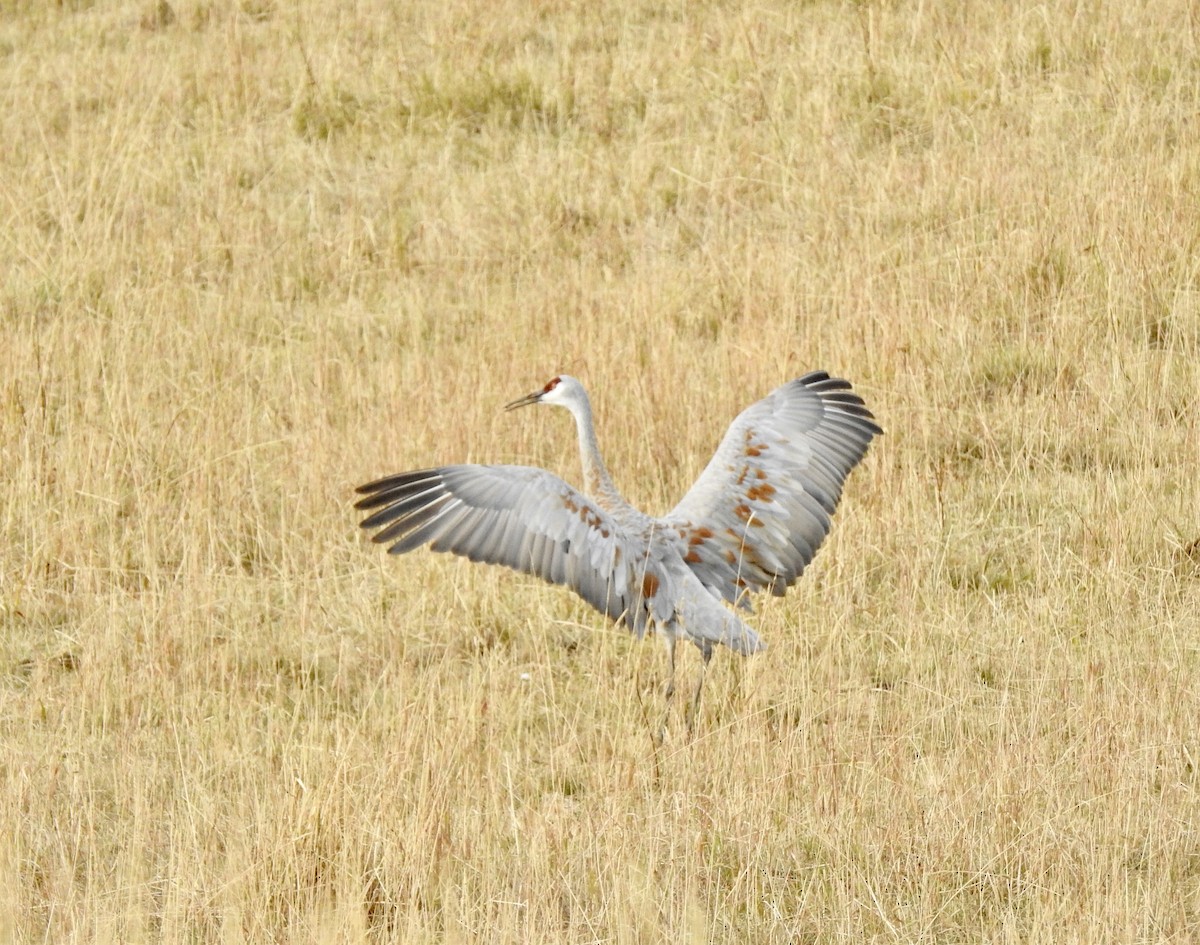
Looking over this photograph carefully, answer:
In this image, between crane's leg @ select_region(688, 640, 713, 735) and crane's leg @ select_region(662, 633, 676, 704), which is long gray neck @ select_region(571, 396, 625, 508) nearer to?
crane's leg @ select_region(662, 633, 676, 704)

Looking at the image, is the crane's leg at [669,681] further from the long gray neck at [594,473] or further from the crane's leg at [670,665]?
the long gray neck at [594,473]

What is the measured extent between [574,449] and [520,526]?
6.13 ft

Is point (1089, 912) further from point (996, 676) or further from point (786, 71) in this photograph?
point (786, 71)

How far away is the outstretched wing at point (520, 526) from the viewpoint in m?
4.91

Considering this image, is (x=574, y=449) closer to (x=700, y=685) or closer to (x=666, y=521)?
(x=666, y=521)

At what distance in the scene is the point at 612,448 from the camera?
6.75 metres

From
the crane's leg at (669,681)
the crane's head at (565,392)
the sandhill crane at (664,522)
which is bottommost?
the crane's leg at (669,681)

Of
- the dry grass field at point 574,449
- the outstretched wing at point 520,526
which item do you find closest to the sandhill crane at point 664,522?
the outstretched wing at point 520,526

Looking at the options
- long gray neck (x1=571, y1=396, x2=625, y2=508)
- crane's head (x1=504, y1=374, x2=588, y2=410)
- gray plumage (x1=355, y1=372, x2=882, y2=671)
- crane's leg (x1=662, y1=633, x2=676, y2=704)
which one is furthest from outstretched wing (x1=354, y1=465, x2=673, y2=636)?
crane's head (x1=504, y1=374, x2=588, y2=410)

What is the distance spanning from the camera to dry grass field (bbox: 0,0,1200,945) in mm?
4016

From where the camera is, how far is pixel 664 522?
5305mm

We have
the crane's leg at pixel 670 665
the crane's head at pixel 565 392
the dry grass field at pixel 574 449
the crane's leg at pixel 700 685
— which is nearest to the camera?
the dry grass field at pixel 574 449

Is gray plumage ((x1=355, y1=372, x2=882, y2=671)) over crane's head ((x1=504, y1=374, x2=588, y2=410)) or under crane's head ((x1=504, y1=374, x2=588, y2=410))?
under

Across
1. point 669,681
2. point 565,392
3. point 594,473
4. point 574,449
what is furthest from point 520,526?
point 574,449
